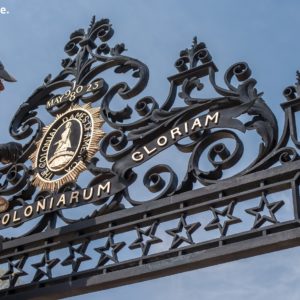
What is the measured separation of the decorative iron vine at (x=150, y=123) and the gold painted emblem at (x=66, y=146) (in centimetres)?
7

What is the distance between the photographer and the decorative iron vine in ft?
26.2

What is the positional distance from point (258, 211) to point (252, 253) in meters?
0.41

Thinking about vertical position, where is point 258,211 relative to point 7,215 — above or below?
below

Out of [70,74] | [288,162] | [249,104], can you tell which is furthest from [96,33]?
[288,162]

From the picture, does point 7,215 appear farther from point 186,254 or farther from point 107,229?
point 186,254

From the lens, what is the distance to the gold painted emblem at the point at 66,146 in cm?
895

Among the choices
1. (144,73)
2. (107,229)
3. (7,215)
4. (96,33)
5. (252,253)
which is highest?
(96,33)

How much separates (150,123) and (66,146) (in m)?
0.97

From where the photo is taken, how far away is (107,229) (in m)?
8.24

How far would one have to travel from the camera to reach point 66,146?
9102 millimetres

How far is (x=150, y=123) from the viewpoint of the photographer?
8.72m

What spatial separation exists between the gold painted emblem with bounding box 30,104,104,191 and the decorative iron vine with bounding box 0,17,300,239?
71 mm

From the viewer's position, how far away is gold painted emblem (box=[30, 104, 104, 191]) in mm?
8945

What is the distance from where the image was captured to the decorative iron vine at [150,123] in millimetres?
8000
